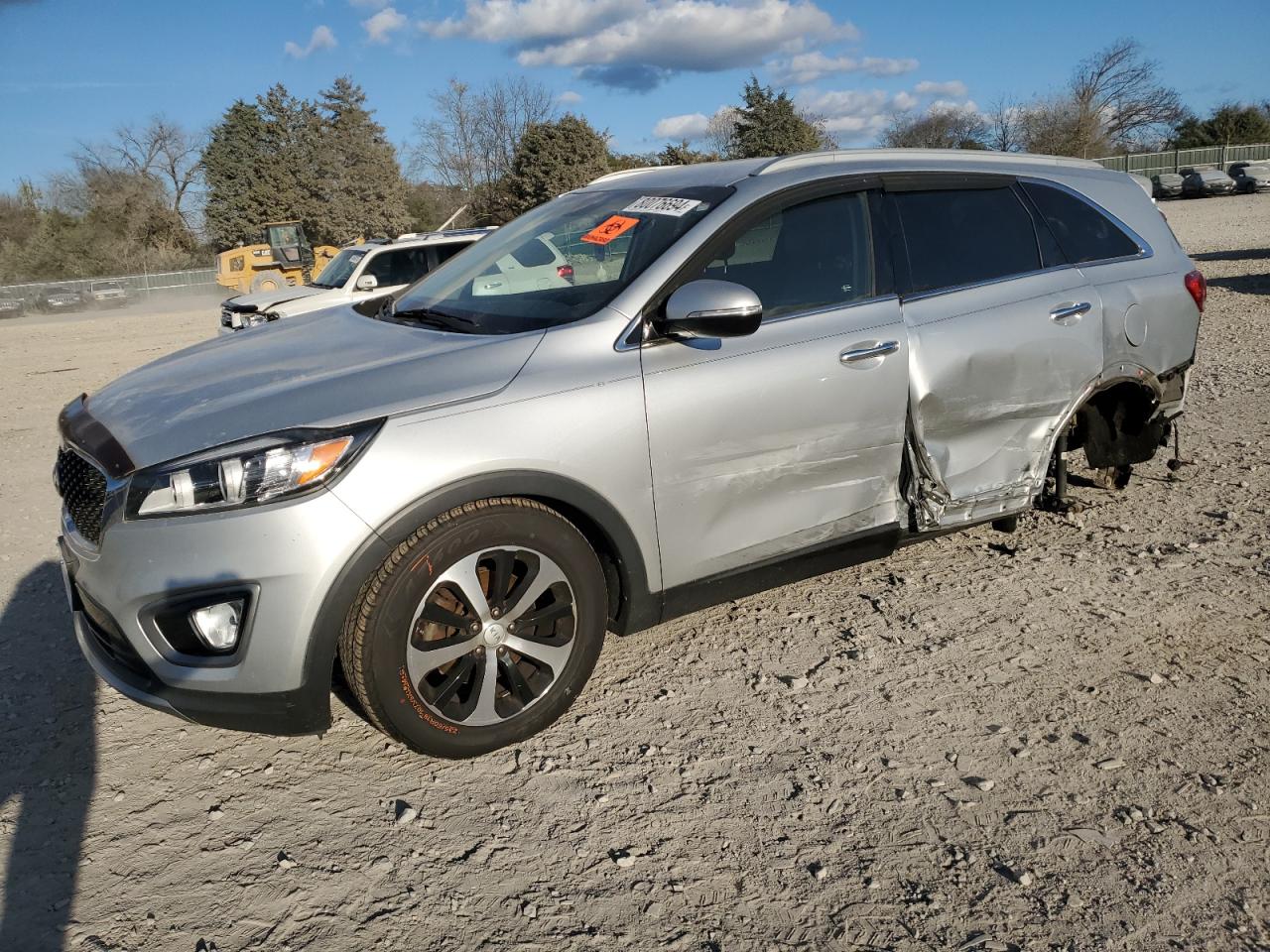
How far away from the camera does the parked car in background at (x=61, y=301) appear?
1507 inches

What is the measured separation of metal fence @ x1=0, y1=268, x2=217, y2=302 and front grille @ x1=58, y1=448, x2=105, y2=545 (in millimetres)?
42107

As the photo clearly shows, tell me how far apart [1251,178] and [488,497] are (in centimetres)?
5320

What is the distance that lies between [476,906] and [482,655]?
30.5 inches

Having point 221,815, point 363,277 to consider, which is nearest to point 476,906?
point 221,815

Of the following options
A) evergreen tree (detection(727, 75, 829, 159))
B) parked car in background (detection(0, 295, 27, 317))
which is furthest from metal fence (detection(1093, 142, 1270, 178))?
parked car in background (detection(0, 295, 27, 317))

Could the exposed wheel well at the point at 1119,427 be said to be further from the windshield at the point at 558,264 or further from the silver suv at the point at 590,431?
the windshield at the point at 558,264

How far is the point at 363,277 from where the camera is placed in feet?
45.2

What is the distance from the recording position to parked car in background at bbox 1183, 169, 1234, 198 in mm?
45312

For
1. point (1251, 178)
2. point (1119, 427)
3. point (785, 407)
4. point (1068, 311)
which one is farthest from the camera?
point (1251, 178)

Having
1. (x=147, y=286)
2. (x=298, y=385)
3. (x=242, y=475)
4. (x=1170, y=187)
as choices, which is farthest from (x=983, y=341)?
(x=1170, y=187)

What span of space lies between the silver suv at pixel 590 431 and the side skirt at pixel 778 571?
0.5 inches

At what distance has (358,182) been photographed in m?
52.3

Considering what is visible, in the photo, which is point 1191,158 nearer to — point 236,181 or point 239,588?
point 236,181

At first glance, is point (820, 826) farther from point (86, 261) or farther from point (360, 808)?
point (86, 261)
